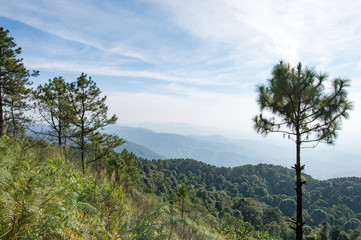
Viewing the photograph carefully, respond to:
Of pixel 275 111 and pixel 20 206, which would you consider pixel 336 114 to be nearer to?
pixel 275 111

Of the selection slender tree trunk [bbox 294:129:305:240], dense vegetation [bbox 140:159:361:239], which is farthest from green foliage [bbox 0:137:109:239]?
dense vegetation [bbox 140:159:361:239]

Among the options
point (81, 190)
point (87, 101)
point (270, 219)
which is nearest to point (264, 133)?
point (81, 190)

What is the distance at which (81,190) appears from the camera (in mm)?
3410

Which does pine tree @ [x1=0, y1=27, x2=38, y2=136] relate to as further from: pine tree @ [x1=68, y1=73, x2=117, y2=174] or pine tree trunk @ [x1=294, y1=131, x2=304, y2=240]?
pine tree trunk @ [x1=294, y1=131, x2=304, y2=240]

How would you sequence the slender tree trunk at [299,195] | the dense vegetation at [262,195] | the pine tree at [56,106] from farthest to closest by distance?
the dense vegetation at [262,195]
the pine tree at [56,106]
the slender tree trunk at [299,195]

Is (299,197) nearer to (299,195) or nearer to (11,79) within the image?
(299,195)

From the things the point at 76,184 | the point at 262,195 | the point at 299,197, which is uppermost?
the point at 76,184

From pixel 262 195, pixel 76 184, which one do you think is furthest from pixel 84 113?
pixel 262 195

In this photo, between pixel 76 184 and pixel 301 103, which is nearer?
pixel 76 184

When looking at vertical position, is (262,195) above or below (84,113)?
below

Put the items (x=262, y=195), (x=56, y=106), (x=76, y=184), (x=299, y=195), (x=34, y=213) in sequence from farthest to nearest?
(x=262, y=195)
(x=56, y=106)
(x=299, y=195)
(x=76, y=184)
(x=34, y=213)

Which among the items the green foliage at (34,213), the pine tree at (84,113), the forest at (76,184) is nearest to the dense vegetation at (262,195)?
the forest at (76,184)

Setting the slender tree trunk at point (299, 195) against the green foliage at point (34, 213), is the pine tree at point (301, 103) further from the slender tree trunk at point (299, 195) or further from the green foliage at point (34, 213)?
the green foliage at point (34, 213)

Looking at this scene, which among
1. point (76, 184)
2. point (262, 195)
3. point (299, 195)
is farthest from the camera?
point (262, 195)
